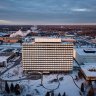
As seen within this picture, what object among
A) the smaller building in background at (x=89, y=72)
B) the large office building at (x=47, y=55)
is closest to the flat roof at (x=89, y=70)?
the smaller building in background at (x=89, y=72)

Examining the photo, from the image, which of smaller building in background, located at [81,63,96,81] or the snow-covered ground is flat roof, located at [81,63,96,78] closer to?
smaller building in background, located at [81,63,96,81]

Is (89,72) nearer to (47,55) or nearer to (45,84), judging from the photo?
(47,55)

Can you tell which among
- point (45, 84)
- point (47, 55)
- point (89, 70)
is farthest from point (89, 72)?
point (45, 84)

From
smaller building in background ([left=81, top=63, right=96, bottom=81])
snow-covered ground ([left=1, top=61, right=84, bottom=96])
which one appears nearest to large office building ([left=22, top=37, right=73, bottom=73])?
snow-covered ground ([left=1, top=61, right=84, bottom=96])

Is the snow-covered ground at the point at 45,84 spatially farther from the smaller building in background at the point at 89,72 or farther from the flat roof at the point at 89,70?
the flat roof at the point at 89,70

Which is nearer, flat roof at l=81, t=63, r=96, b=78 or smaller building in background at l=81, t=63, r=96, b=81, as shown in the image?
smaller building in background at l=81, t=63, r=96, b=81

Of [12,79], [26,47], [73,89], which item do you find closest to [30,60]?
[26,47]

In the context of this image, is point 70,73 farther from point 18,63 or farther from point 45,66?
point 18,63

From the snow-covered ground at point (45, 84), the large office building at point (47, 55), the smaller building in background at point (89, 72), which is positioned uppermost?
the large office building at point (47, 55)
